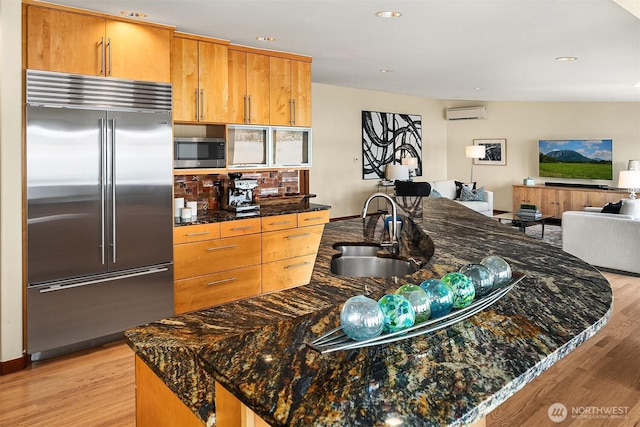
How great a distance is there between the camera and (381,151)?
9703 mm

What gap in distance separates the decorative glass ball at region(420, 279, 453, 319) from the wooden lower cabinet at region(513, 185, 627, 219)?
29.2ft

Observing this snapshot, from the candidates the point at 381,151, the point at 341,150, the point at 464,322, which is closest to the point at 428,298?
the point at 464,322

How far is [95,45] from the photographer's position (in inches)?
134

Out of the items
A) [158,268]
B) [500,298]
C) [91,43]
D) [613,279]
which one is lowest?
[613,279]

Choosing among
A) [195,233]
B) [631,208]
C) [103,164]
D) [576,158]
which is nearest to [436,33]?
[195,233]

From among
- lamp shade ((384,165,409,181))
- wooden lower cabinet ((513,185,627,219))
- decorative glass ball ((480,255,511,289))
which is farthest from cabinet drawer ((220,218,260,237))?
wooden lower cabinet ((513,185,627,219))

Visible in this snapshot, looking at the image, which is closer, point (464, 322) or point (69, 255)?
point (464, 322)

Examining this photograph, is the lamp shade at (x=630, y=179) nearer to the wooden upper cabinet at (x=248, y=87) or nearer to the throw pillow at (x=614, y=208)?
the throw pillow at (x=614, y=208)

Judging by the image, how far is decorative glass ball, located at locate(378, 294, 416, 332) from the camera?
1200 mm

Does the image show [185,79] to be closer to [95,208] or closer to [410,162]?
[95,208]

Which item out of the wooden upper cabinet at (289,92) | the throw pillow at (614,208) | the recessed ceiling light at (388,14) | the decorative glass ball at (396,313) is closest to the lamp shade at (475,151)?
the throw pillow at (614,208)

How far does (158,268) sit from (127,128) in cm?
111

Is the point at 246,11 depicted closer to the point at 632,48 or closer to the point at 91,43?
the point at 91,43

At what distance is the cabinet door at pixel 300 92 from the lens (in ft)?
16.2
